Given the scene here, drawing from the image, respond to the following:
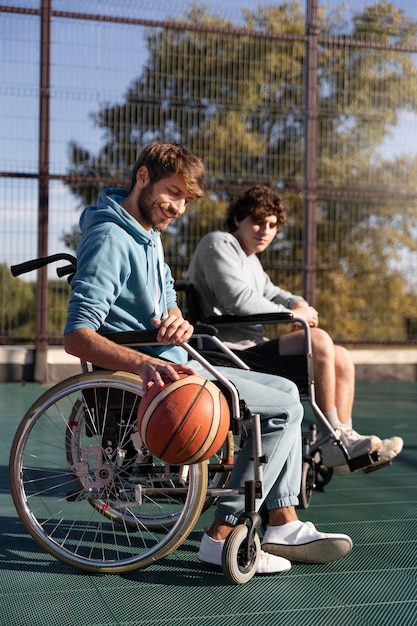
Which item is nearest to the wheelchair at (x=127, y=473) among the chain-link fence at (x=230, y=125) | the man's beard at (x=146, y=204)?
the man's beard at (x=146, y=204)

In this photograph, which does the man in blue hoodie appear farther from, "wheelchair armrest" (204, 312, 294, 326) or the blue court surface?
"wheelchair armrest" (204, 312, 294, 326)

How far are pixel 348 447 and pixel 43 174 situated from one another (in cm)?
485

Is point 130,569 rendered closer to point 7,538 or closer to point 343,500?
point 7,538

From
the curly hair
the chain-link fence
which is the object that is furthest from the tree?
the curly hair

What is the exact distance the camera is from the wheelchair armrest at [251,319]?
11.1 feet

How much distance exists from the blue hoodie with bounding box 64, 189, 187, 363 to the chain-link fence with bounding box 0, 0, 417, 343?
482 centimetres

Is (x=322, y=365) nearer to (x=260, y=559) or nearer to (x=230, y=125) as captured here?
(x=260, y=559)

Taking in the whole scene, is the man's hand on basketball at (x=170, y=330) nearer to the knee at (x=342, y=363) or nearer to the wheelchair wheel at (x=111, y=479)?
the wheelchair wheel at (x=111, y=479)

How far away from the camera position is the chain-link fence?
7648 mm

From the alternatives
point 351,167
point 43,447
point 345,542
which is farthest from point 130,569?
point 351,167

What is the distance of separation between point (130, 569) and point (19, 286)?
5361 mm

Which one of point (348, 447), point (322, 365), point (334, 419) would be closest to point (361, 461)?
point (348, 447)

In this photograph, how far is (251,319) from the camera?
3432 mm

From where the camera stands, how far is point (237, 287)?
3.78 metres
